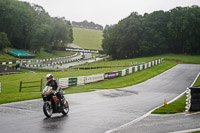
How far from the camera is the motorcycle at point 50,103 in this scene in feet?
44.4

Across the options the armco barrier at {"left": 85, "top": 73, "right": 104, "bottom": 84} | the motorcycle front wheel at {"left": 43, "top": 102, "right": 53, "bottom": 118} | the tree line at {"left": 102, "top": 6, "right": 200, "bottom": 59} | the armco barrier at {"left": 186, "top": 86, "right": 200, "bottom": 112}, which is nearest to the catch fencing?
the armco barrier at {"left": 85, "top": 73, "right": 104, "bottom": 84}

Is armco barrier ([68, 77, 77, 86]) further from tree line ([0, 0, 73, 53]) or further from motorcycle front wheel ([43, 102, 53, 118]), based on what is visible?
tree line ([0, 0, 73, 53])

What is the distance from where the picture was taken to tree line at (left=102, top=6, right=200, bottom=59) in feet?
323

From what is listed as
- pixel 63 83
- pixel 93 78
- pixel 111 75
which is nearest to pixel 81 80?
pixel 93 78

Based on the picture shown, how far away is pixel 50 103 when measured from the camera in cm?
1373

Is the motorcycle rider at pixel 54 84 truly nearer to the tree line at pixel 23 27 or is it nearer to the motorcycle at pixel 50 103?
the motorcycle at pixel 50 103

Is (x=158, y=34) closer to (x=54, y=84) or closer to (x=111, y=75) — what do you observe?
(x=111, y=75)

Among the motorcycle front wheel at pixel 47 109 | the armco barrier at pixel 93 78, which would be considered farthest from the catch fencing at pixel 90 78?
the motorcycle front wheel at pixel 47 109

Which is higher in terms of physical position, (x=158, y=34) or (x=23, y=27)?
(x=23, y=27)

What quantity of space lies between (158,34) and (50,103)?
296 feet

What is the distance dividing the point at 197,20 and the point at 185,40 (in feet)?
24.9

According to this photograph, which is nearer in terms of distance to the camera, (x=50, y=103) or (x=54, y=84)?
(x=50, y=103)

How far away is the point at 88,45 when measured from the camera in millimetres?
184750

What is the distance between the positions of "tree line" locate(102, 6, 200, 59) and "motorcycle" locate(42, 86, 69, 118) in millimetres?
86581
